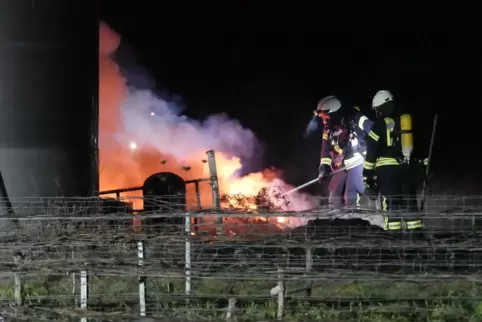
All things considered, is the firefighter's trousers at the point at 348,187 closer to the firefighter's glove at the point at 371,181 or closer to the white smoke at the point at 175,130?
the firefighter's glove at the point at 371,181

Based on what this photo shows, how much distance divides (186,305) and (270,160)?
27.7ft

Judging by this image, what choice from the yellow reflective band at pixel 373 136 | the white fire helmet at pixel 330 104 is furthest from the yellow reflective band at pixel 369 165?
the white fire helmet at pixel 330 104

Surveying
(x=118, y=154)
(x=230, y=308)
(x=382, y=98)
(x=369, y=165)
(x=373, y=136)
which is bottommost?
(x=230, y=308)

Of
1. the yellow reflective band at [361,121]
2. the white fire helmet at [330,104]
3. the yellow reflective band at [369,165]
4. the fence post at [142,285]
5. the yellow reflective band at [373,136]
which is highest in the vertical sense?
the white fire helmet at [330,104]

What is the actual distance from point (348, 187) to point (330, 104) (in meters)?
2.02

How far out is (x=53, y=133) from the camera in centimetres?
1145

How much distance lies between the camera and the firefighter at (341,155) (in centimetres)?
1230

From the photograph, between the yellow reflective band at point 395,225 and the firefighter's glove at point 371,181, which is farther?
the firefighter's glove at point 371,181

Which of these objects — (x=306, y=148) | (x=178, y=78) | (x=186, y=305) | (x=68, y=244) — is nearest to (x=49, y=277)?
(x=68, y=244)

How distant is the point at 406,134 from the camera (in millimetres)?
11094

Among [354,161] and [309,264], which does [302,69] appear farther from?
[309,264]

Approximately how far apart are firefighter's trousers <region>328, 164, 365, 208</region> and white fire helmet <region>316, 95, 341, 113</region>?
152cm

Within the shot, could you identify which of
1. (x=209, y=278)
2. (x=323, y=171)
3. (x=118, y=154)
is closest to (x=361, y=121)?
(x=323, y=171)

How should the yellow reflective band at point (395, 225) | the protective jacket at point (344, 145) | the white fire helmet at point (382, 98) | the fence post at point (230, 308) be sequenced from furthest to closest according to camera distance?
1. the protective jacket at point (344, 145)
2. the white fire helmet at point (382, 98)
3. the yellow reflective band at point (395, 225)
4. the fence post at point (230, 308)
